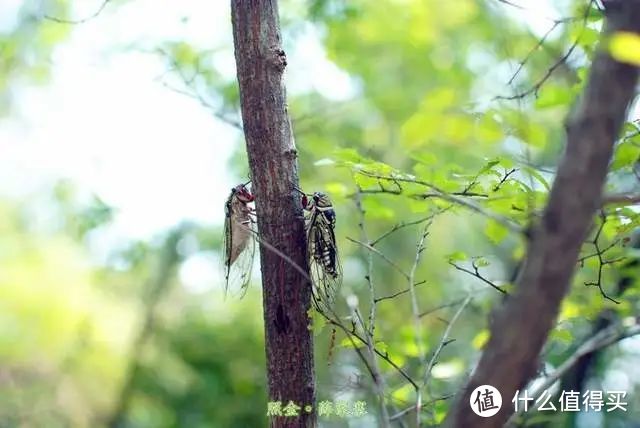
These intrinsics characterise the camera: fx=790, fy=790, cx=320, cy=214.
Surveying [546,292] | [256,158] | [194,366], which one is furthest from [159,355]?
[546,292]

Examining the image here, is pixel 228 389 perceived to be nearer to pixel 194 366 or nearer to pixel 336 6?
pixel 194 366

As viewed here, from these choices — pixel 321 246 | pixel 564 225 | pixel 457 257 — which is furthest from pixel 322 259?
pixel 564 225

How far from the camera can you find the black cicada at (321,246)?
124cm

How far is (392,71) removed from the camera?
12.3ft

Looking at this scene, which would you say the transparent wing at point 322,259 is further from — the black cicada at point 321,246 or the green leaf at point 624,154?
the green leaf at point 624,154

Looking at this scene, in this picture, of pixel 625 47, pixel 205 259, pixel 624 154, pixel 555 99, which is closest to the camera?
pixel 625 47

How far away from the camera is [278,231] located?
1.21 metres

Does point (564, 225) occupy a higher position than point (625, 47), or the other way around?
point (625, 47)

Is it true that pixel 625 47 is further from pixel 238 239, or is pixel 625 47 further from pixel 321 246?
pixel 238 239

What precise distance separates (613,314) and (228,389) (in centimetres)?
140

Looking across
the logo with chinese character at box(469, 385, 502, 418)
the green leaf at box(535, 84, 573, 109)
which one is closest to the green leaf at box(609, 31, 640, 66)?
the logo with chinese character at box(469, 385, 502, 418)

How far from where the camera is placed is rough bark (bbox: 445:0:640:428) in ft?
2.32

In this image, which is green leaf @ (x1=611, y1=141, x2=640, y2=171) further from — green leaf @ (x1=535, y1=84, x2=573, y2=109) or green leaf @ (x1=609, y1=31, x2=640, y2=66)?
green leaf @ (x1=609, y1=31, x2=640, y2=66)

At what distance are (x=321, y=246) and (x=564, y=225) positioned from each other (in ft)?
1.94
